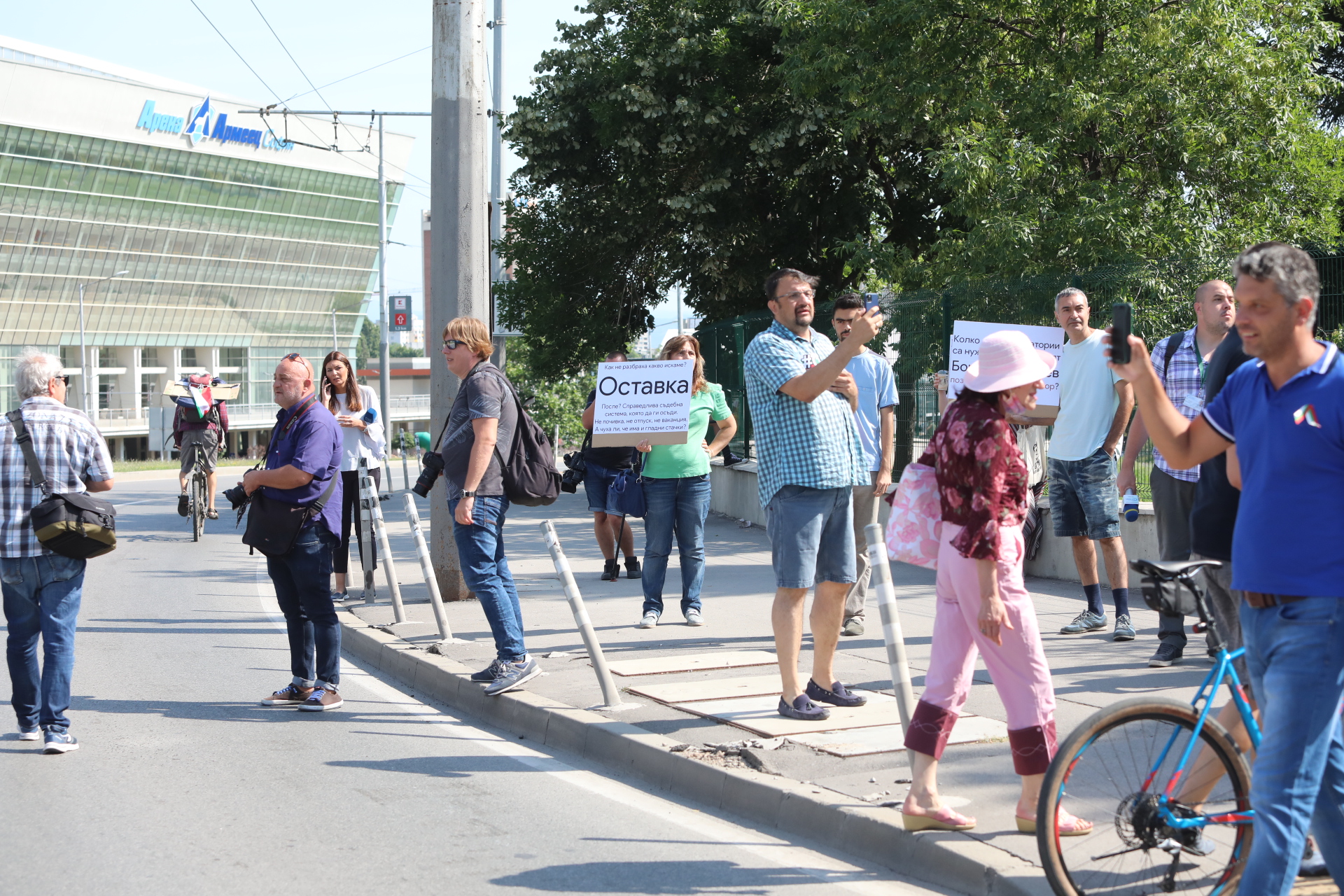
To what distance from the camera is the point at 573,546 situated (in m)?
15.3

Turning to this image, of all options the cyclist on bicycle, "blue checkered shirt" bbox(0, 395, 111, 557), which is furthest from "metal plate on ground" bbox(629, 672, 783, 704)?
the cyclist on bicycle

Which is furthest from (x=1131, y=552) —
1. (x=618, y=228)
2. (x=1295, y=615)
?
(x=618, y=228)

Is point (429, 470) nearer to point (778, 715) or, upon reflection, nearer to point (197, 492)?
point (778, 715)

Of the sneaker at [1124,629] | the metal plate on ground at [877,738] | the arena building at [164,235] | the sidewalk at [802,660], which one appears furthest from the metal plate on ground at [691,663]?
the arena building at [164,235]

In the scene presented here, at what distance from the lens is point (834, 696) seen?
6.45 metres

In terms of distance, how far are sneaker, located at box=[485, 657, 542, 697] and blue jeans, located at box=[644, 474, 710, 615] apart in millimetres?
1854

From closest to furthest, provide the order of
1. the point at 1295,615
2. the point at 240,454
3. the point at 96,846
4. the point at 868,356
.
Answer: the point at 1295,615, the point at 96,846, the point at 868,356, the point at 240,454

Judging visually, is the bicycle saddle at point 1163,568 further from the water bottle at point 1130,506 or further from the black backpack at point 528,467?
the black backpack at point 528,467

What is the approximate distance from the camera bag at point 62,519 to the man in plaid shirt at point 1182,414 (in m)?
5.04

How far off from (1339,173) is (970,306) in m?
5.43

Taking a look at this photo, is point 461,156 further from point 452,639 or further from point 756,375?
point 756,375

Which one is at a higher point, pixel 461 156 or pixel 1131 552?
pixel 461 156

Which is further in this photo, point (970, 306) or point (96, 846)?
point (970, 306)

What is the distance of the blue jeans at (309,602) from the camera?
740cm
